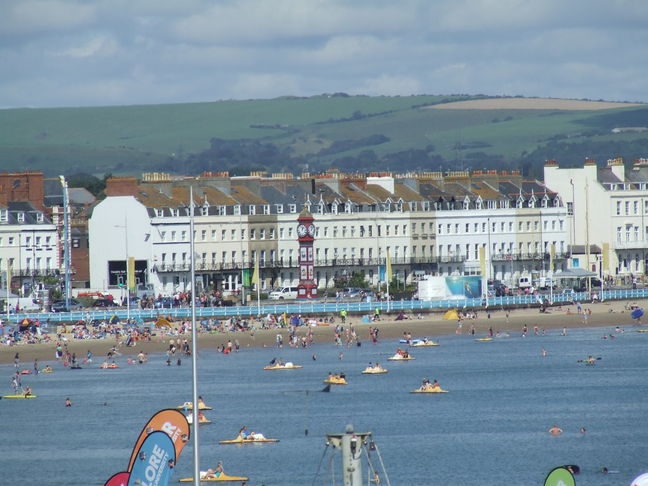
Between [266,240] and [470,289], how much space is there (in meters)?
16.7

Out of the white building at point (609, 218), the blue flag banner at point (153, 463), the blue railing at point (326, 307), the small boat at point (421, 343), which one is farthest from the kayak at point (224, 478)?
the white building at point (609, 218)

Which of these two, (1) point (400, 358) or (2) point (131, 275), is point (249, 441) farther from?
(2) point (131, 275)

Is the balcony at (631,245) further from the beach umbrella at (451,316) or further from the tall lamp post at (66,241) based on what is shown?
the tall lamp post at (66,241)

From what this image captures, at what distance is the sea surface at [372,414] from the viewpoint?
53.8 metres

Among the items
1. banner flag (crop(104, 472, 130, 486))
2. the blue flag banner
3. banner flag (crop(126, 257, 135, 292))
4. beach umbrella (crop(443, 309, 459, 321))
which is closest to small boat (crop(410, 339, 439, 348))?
beach umbrella (crop(443, 309, 459, 321))

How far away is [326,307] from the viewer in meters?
108

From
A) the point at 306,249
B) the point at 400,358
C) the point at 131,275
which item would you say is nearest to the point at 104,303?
the point at 131,275

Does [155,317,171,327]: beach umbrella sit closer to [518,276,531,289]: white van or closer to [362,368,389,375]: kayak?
[362,368,389,375]: kayak

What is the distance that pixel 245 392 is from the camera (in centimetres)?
7444

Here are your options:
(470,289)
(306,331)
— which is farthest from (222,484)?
(470,289)

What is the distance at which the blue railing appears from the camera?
332 ft

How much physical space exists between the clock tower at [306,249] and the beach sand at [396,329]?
1116 centimetres

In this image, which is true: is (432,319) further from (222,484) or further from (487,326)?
(222,484)

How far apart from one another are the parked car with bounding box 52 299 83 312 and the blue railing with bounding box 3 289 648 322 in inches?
168
